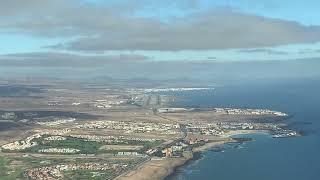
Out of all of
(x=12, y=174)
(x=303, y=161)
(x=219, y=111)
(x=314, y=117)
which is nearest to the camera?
(x=12, y=174)

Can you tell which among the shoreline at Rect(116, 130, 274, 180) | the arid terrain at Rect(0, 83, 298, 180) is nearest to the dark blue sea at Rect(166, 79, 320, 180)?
the shoreline at Rect(116, 130, 274, 180)

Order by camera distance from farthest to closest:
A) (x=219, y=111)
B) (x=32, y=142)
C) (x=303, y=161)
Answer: (x=219, y=111) → (x=32, y=142) → (x=303, y=161)

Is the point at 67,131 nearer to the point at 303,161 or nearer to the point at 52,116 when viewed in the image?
the point at 52,116

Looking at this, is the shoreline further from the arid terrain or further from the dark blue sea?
the dark blue sea

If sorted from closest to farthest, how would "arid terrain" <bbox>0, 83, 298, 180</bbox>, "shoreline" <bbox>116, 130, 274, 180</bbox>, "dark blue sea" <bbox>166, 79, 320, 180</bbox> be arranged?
"shoreline" <bbox>116, 130, 274, 180</bbox>, "dark blue sea" <bbox>166, 79, 320, 180</bbox>, "arid terrain" <bbox>0, 83, 298, 180</bbox>

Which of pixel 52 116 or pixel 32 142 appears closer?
pixel 32 142

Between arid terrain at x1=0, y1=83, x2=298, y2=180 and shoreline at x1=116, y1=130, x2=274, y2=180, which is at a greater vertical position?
arid terrain at x1=0, y1=83, x2=298, y2=180

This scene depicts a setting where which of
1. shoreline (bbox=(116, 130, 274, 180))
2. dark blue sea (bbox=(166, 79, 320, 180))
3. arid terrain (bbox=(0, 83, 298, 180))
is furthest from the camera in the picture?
arid terrain (bbox=(0, 83, 298, 180))

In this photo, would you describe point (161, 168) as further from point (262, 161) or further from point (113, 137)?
point (113, 137)

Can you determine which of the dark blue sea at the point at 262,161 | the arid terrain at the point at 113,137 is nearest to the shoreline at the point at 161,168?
the arid terrain at the point at 113,137

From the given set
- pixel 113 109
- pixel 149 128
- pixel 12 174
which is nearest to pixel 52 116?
pixel 113 109

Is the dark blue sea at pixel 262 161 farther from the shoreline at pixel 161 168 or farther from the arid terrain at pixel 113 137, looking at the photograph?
the arid terrain at pixel 113 137
